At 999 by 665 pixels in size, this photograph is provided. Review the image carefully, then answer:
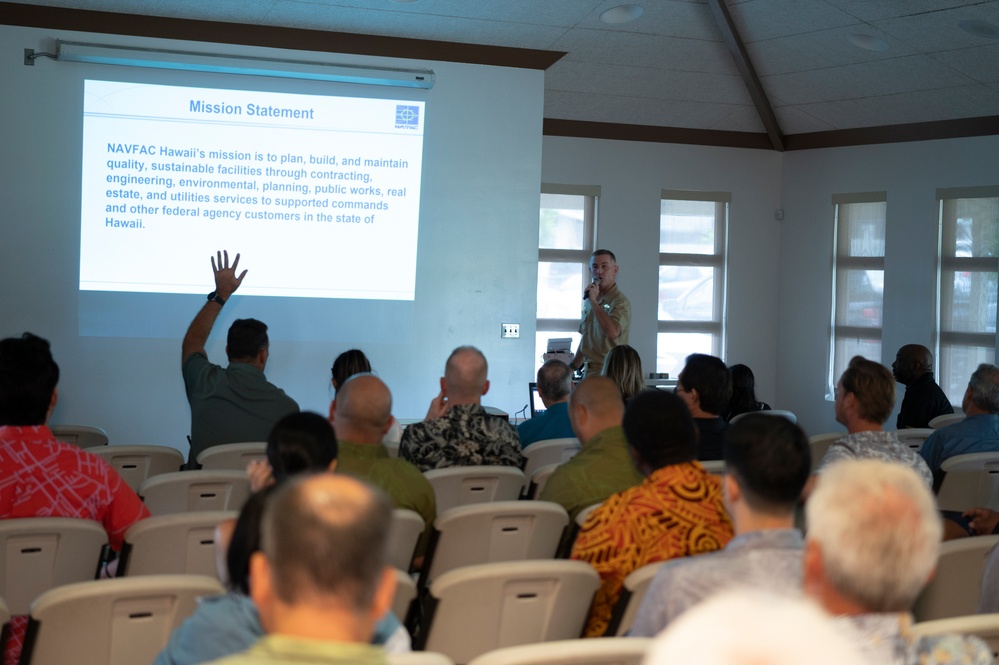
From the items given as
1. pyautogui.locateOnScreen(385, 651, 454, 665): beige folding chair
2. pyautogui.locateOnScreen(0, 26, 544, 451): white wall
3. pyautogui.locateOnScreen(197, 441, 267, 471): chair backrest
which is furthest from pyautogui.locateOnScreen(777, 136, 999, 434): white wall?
pyautogui.locateOnScreen(385, 651, 454, 665): beige folding chair

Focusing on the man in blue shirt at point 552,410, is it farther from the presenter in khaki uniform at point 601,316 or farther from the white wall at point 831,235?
the white wall at point 831,235

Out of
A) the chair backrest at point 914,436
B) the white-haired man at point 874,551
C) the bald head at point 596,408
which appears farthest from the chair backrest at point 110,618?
the chair backrest at point 914,436

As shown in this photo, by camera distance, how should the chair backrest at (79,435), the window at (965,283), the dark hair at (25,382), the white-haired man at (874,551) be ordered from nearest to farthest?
the white-haired man at (874,551) → the dark hair at (25,382) → the chair backrest at (79,435) → the window at (965,283)

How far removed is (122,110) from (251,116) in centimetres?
83

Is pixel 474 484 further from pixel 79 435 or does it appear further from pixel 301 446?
pixel 79 435

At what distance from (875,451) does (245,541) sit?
2318mm

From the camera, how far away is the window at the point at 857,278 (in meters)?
9.40

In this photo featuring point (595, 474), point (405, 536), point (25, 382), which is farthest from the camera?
point (595, 474)

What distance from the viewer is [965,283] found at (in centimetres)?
871

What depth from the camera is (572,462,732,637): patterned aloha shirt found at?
2535mm

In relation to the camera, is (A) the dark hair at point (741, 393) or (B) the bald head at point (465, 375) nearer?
(B) the bald head at point (465, 375)

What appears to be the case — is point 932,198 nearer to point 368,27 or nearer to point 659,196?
point 659,196

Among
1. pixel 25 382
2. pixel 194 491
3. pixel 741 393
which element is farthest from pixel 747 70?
pixel 25 382

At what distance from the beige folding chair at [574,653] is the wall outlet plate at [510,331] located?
5.88m
